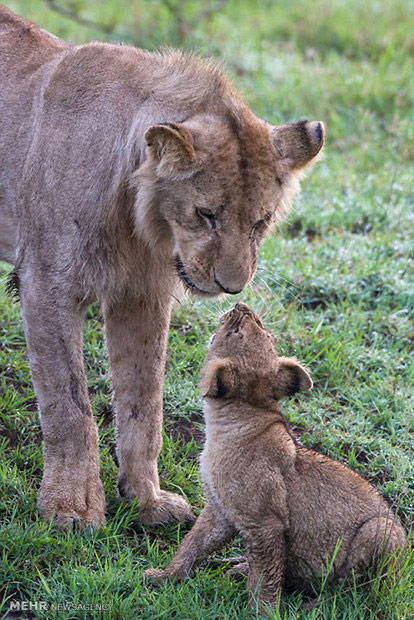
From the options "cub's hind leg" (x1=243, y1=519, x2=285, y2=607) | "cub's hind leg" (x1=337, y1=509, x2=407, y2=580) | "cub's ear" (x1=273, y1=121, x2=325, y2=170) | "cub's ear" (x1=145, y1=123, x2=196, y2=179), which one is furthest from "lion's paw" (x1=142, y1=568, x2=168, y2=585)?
"cub's ear" (x1=273, y1=121, x2=325, y2=170)

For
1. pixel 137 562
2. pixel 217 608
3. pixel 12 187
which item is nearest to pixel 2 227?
pixel 12 187

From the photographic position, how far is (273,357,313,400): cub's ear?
3428 millimetres

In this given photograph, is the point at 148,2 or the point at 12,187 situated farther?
the point at 148,2

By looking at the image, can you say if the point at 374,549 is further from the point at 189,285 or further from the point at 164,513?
the point at 189,285

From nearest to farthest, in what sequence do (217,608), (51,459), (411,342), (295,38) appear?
(217,608), (51,459), (411,342), (295,38)

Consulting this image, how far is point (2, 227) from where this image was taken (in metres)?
4.13

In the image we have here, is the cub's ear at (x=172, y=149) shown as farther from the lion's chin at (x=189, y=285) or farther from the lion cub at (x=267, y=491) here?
the lion cub at (x=267, y=491)

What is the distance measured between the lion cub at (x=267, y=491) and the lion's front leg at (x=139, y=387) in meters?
0.61

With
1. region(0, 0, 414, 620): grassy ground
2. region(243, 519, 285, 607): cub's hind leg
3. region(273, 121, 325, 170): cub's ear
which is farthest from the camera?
region(273, 121, 325, 170): cub's ear

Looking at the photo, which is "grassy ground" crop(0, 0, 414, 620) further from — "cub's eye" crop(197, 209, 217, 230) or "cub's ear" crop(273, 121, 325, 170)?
"cub's eye" crop(197, 209, 217, 230)

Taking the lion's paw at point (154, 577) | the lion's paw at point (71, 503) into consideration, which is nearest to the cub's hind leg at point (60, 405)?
the lion's paw at point (71, 503)

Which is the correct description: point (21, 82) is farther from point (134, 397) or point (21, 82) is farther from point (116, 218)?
point (134, 397)

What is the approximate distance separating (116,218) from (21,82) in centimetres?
87

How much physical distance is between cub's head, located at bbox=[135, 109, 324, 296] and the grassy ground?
0.76 metres
